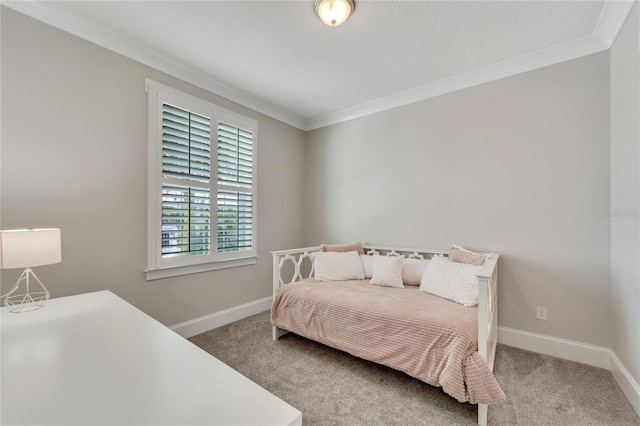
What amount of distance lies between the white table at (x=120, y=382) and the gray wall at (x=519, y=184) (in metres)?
2.51

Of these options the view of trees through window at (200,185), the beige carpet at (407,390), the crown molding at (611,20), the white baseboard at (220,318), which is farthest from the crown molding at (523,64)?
the white baseboard at (220,318)

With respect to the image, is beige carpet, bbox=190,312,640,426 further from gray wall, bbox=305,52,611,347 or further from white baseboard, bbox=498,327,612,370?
gray wall, bbox=305,52,611,347

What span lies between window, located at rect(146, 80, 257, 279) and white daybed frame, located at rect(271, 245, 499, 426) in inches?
24.0

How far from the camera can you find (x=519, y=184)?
2.38m

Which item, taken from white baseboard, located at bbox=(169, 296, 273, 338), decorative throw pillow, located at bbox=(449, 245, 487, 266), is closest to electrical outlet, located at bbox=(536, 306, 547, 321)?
decorative throw pillow, located at bbox=(449, 245, 487, 266)

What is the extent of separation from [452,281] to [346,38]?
6.76 ft

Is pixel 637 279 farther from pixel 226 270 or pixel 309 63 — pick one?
pixel 226 270

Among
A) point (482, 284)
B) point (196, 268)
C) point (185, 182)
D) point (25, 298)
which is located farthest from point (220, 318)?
point (482, 284)

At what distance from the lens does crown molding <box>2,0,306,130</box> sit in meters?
1.79

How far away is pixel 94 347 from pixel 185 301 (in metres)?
1.66

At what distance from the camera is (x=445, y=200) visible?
2756 millimetres

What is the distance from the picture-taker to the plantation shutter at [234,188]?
285 cm

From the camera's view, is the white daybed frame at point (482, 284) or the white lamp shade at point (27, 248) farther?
the white daybed frame at point (482, 284)

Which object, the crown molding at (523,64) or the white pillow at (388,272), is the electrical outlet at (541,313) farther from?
the crown molding at (523,64)
